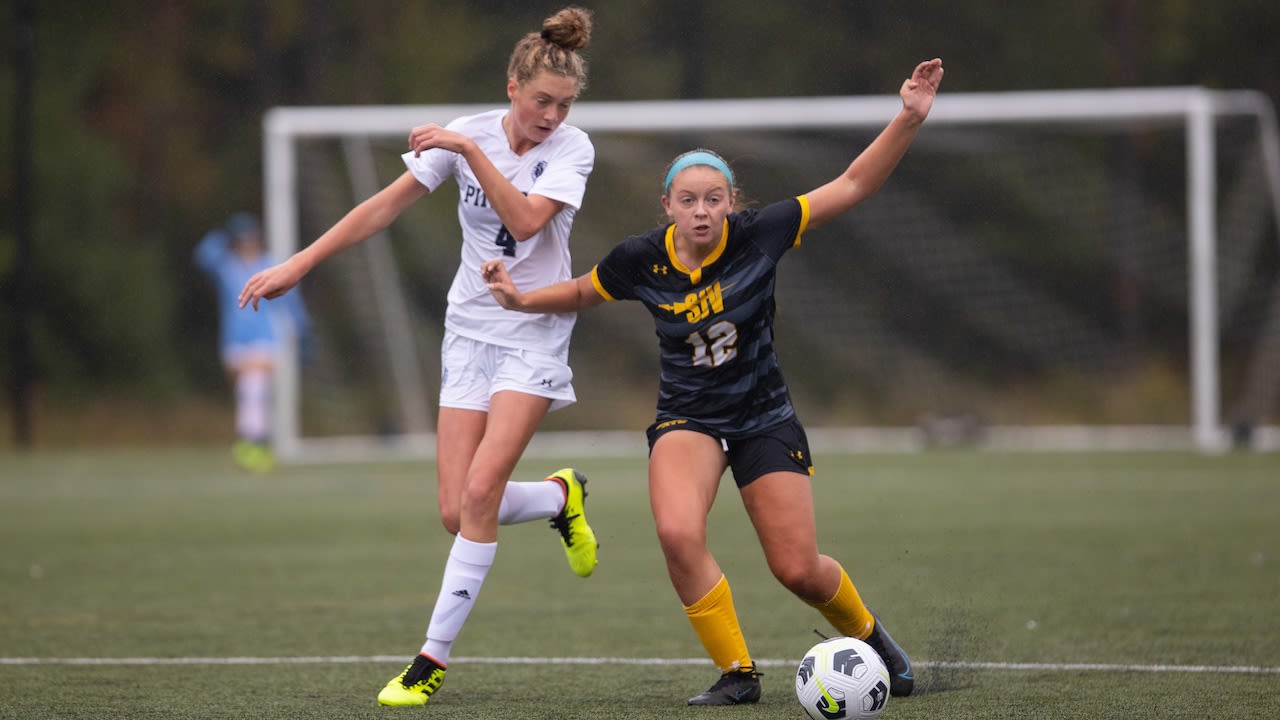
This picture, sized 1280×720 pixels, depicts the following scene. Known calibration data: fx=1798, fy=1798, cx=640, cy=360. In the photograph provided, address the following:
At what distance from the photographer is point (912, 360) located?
20.9 m

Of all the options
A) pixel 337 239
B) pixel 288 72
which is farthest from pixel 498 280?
pixel 288 72

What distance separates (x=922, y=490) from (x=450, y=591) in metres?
8.06

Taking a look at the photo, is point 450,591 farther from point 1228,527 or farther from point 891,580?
point 1228,527

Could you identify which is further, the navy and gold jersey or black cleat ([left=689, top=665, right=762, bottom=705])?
the navy and gold jersey

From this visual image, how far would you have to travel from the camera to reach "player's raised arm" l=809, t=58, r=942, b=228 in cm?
509

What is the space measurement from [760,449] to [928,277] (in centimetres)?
1589

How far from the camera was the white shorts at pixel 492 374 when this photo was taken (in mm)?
5508

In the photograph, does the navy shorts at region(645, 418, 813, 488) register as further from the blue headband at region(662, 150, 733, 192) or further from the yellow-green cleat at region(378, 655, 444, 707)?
the yellow-green cleat at region(378, 655, 444, 707)

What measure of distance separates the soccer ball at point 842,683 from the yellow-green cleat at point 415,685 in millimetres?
1092

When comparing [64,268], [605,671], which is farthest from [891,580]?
[64,268]

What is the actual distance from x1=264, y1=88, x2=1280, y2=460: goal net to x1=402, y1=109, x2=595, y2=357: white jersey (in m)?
12.2

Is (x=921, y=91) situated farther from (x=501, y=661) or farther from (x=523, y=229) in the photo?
(x=501, y=661)

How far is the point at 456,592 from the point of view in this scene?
5.29 m

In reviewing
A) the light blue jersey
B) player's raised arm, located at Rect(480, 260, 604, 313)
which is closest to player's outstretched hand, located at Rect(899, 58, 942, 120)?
player's raised arm, located at Rect(480, 260, 604, 313)
